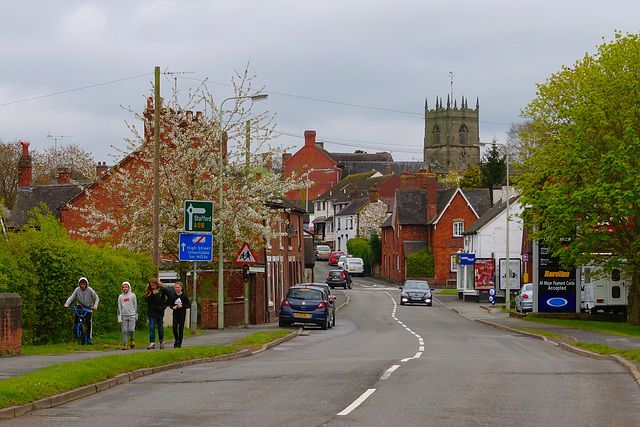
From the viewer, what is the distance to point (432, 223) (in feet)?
284

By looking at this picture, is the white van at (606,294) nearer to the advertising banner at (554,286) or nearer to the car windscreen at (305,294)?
the advertising banner at (554,286)

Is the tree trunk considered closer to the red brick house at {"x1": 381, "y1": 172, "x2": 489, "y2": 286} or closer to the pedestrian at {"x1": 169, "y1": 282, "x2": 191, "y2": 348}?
the pedestrian at {"x1": 169, "y1": 282, "x2": 191, "y2": 348}

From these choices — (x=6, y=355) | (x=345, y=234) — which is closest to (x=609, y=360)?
(x=6, y=355)

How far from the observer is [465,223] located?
85.1 metres

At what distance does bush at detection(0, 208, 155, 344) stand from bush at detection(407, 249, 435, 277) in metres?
62.3

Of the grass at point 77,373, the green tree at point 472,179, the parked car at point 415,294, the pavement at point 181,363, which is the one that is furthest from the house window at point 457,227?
the grass at point 77,373

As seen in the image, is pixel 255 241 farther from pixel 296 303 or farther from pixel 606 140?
pixel 606 140

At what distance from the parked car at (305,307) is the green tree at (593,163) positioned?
9266 mm

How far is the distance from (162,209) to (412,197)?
5872 cm

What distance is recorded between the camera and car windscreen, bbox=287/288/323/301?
35.8 metres

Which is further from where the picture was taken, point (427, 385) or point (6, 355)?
point (6, 355)

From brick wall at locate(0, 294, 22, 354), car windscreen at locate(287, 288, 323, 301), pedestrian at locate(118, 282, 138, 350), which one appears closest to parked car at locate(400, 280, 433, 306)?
car windscreen at locate(287, 288, 323, 301)

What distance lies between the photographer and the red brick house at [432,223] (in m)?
85.1

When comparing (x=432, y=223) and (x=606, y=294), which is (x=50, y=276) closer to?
(x=606, y=294)
